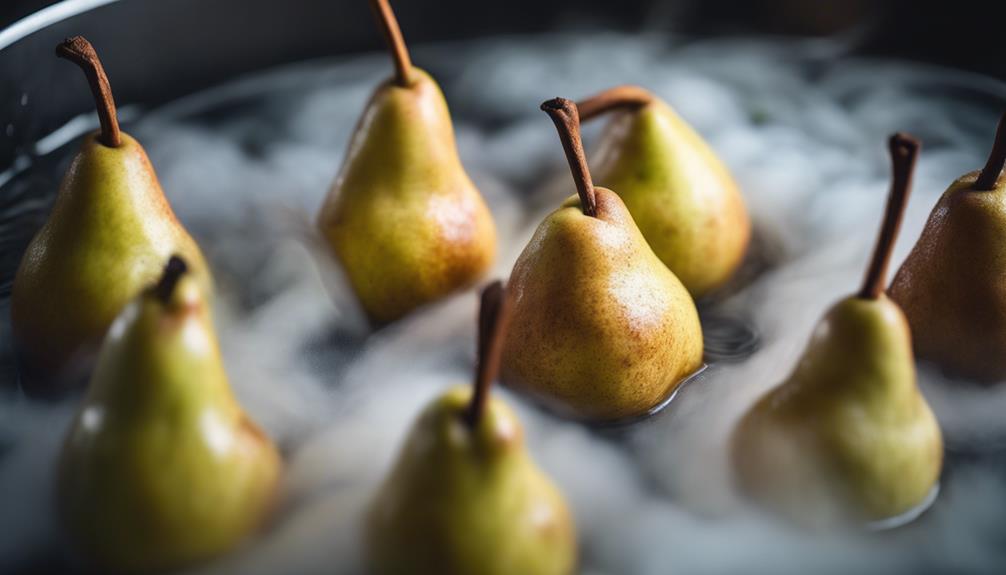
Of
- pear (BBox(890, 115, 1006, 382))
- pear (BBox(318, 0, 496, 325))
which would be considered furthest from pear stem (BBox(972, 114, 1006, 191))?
pear (BBox(318, 0, 496, 325))

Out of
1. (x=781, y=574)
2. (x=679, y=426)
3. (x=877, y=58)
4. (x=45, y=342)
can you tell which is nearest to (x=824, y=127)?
(x=877, y=58)

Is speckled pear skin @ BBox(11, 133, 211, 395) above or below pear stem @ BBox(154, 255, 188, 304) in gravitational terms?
below

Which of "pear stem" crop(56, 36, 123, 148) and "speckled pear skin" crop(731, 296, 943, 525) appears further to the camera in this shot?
"pear stem" crop(56, 36, 123, 148)

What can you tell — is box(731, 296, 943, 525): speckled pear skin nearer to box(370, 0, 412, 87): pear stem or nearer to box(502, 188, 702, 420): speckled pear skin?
box(502, 188, 702, 420): speckled pear skin

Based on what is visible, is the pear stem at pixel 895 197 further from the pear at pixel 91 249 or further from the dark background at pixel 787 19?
the dark background at pixel 787 19

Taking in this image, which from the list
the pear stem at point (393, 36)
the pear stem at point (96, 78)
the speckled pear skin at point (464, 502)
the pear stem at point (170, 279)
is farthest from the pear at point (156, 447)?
the pear stem at point (393, 36)

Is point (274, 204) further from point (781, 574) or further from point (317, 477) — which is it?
point (781, 574)

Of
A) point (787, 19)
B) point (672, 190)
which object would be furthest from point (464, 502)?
point (787, 19)
